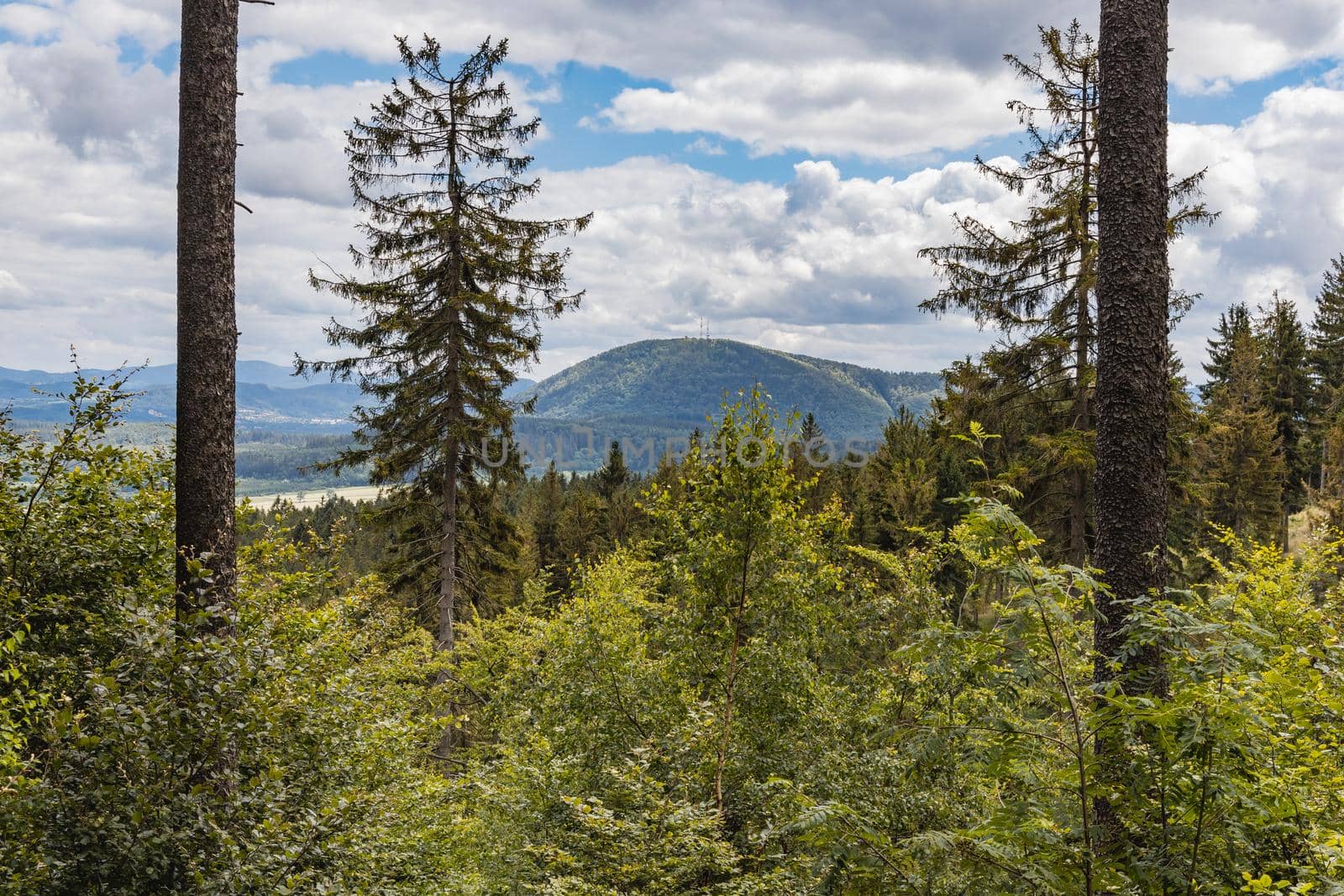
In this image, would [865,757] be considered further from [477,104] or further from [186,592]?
[477,104]

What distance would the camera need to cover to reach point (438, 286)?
18328 mm

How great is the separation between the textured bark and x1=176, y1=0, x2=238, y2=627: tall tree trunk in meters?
6.76

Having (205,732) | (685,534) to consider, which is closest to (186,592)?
(205,732)

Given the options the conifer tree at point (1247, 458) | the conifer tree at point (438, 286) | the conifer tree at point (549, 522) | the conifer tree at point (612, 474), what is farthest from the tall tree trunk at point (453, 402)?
the conifer tree at point (612, 474)

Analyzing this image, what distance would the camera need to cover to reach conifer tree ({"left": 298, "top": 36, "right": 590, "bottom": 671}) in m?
18.0

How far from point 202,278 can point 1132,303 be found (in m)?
7.12

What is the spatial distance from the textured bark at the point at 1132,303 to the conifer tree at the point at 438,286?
47.5ft

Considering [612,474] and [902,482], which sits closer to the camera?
[902,482]

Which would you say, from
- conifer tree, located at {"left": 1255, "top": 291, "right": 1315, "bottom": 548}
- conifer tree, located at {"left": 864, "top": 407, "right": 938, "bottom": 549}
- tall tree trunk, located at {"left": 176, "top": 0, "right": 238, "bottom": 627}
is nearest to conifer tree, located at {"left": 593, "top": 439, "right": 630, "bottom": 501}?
conifer tree, located at {"left": 864, "top": 407, "right": 938, "bottom": 549}

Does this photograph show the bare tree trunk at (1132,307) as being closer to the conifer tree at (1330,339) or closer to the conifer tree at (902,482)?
the conifer tree at (902,482)

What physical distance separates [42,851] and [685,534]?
592 centimetres

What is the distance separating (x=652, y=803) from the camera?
259 inches

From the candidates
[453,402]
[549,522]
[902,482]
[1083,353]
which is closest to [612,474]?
[549,522]

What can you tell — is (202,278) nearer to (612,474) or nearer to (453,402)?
(453,402)
